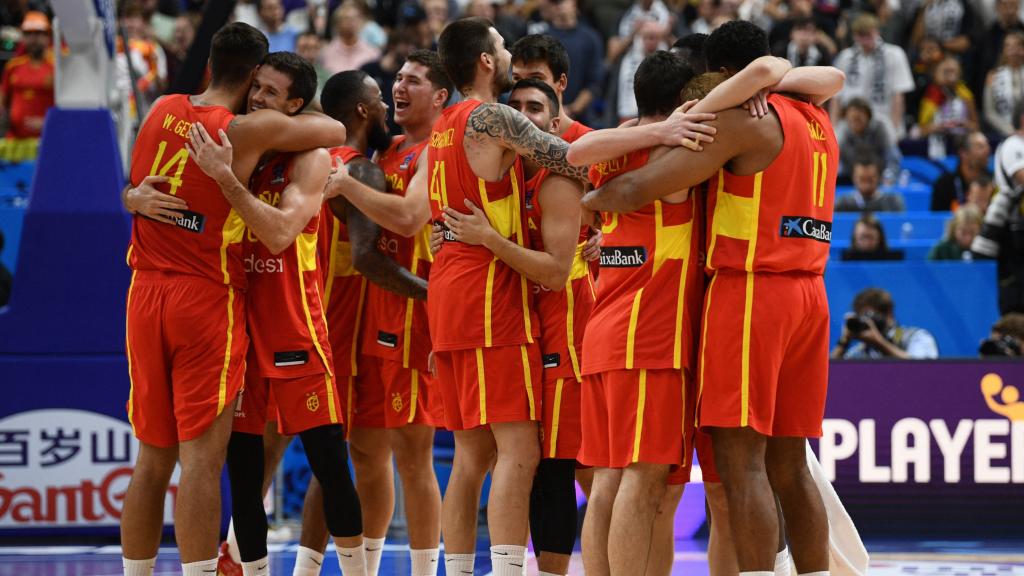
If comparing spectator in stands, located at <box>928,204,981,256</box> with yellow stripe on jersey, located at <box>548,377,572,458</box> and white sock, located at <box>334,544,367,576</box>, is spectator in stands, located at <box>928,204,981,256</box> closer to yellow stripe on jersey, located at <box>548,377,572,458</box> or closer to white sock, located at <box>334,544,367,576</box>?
yellow stripe on jersey, located at <box>548,377,572,458</box>

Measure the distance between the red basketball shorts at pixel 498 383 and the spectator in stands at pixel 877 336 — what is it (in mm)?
4436

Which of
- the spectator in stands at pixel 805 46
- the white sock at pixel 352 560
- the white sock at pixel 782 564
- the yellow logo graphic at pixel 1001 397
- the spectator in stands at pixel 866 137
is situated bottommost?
the white sock at pixel 352 560

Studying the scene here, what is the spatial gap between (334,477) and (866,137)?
32.1 feet

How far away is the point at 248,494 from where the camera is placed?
6262 mm

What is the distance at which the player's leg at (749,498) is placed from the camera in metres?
5.33

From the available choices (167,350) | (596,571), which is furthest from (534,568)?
(167,350)

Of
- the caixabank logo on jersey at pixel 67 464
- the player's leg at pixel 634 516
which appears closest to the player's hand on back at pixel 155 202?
the player's leg at pixel 634 516

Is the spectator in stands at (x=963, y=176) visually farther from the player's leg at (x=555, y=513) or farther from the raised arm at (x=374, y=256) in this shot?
the player's leg at (x=555, y=513)

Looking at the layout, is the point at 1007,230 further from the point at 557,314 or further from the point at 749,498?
the point at 749,498

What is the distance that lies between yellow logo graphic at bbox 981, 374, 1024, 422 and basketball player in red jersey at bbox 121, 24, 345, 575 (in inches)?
213

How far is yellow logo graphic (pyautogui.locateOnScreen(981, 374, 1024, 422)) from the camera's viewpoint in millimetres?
9398

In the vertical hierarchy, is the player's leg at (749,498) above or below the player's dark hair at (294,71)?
below

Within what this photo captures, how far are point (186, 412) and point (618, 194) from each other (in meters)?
2.07

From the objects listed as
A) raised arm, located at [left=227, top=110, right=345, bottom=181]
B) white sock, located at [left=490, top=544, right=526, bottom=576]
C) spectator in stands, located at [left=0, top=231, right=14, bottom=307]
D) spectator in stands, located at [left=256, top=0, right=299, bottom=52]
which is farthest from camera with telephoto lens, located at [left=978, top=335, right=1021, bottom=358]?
spectator in stands, located at [left=256, top=0, right=299, bottom=52]
